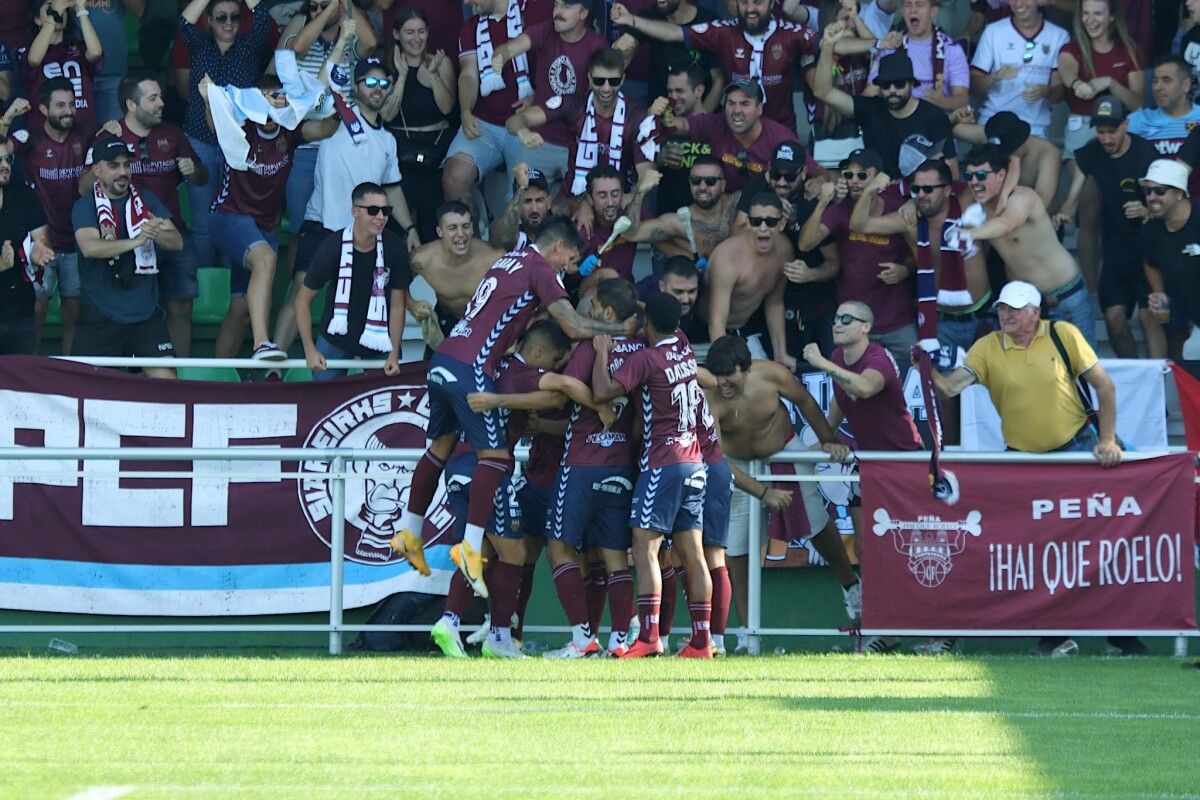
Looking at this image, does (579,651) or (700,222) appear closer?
(579,651)

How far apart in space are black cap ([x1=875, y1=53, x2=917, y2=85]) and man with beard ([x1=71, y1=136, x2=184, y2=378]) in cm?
481

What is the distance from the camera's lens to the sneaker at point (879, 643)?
11.6 metres

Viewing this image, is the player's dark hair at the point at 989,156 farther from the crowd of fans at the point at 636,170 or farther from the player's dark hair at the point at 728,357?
the player's dark hair at the point at 728,357

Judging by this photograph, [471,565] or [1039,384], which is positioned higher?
[1039,384]

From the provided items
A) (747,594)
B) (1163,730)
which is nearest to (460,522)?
(747,594)

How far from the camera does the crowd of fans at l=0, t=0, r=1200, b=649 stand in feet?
40.8

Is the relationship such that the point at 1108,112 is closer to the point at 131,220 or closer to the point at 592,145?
the point at 592,145

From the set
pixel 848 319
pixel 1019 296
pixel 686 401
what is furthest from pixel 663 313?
pixel 1019 296

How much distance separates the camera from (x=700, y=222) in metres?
12.9

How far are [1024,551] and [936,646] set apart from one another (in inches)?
31.6

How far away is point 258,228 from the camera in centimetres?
1330

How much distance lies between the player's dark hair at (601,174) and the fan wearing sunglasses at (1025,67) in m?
2.91

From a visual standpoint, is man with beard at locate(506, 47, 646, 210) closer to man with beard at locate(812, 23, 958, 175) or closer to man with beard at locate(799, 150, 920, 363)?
man with beard at locate(799, 150, 920, 363)

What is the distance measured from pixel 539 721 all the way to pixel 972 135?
23.0ft
